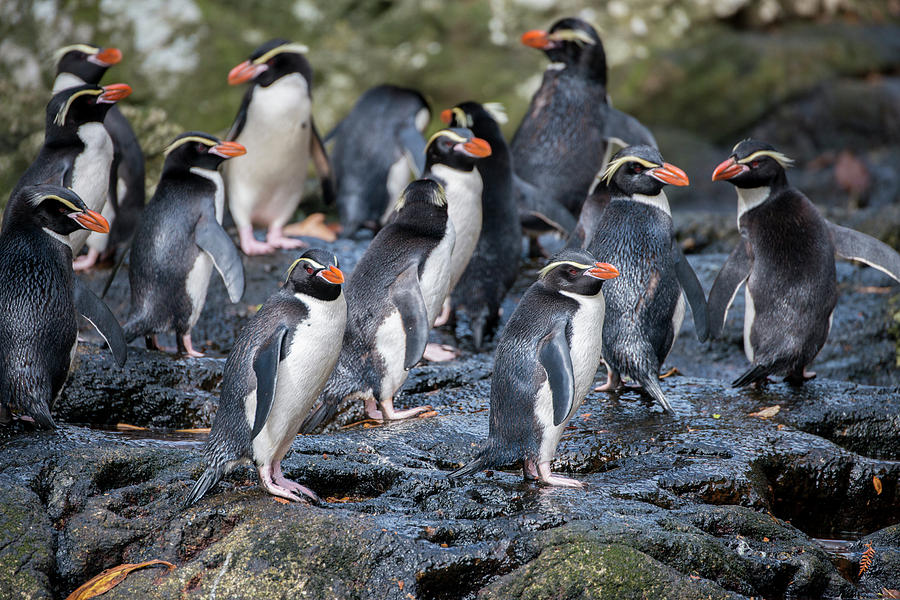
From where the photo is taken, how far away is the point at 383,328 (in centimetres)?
429

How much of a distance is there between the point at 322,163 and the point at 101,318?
3070 mm

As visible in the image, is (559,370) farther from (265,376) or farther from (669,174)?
(669,174)

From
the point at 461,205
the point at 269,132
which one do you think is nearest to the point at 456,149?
the point at 461,205

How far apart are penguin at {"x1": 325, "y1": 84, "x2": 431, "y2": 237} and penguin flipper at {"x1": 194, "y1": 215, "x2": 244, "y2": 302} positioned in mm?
1877

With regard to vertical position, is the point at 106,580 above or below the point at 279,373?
below

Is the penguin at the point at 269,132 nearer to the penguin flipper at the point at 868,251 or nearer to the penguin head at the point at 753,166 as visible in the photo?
the penguin head at the point at 753,166

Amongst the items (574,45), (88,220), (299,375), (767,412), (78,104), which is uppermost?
(574,45)

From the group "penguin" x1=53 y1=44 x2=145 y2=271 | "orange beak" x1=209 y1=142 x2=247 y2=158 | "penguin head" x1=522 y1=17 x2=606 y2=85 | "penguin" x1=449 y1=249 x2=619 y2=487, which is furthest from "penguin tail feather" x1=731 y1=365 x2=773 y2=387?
"penguin" x1=53 y1=44 x2=145 y2=271

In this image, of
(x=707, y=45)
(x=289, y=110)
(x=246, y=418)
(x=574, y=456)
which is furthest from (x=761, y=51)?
(x=246, y=418)

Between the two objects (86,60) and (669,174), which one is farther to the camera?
(86,60)

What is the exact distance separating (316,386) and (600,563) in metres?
1.22

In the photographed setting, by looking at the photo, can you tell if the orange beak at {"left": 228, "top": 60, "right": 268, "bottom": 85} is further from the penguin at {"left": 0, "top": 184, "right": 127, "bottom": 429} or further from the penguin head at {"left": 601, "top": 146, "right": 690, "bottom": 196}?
the penguin head at {"left": 601, "top": 146, "right": 690, "bottom": 196}

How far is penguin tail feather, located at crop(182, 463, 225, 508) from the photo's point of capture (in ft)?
10.1

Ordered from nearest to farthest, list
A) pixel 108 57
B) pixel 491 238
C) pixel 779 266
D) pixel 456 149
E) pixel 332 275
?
pixel 332 275 → pixel 779 266 → pixel 456 149 → pixel 491 238 → pixel 108 57
